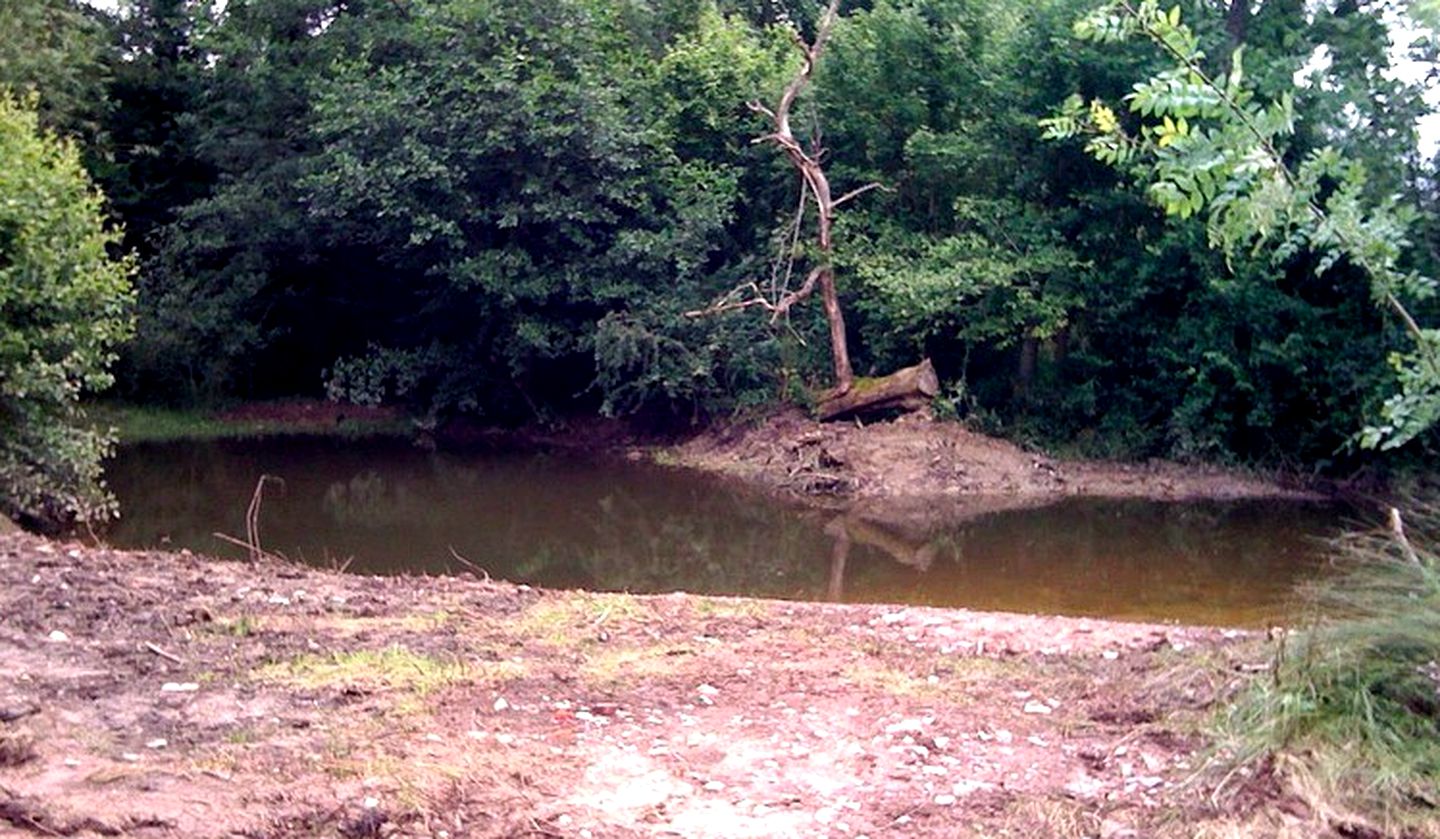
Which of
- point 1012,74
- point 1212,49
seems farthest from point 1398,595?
point 1012,74

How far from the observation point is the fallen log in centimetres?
1894

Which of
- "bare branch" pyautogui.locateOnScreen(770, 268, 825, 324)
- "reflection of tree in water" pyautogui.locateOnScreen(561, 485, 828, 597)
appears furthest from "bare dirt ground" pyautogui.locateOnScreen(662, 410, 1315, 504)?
"bare branch" pyautogui.locateOnScreen(770, 268, 825, 324)

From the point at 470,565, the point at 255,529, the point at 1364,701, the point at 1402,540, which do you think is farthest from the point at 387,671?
the point at 255,529

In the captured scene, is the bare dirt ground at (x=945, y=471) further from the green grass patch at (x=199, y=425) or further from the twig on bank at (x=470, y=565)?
the green grass patch at (x=199, y=425)

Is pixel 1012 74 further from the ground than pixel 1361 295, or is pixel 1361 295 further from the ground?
pixel 1012 74

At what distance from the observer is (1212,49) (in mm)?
16531

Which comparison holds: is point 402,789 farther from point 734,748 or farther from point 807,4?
point 807,4

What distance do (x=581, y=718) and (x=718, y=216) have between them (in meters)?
15.4

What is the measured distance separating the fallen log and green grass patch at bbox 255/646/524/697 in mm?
13067

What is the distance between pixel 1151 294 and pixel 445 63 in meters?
10.5

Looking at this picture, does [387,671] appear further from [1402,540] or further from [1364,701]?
[1402,540]

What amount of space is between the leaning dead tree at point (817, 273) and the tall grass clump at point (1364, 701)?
13603 millimetres

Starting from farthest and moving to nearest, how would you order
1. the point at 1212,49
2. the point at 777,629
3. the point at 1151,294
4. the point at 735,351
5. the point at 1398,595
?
the point at 735,351
the point at 1151,294
the point at 1212,49
the point at 777,629
the point at 1398,595

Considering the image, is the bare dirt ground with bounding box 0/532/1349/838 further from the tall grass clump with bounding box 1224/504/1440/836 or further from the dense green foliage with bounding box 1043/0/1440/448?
the dense green foliage with bounding box 1043/0/1440/448
